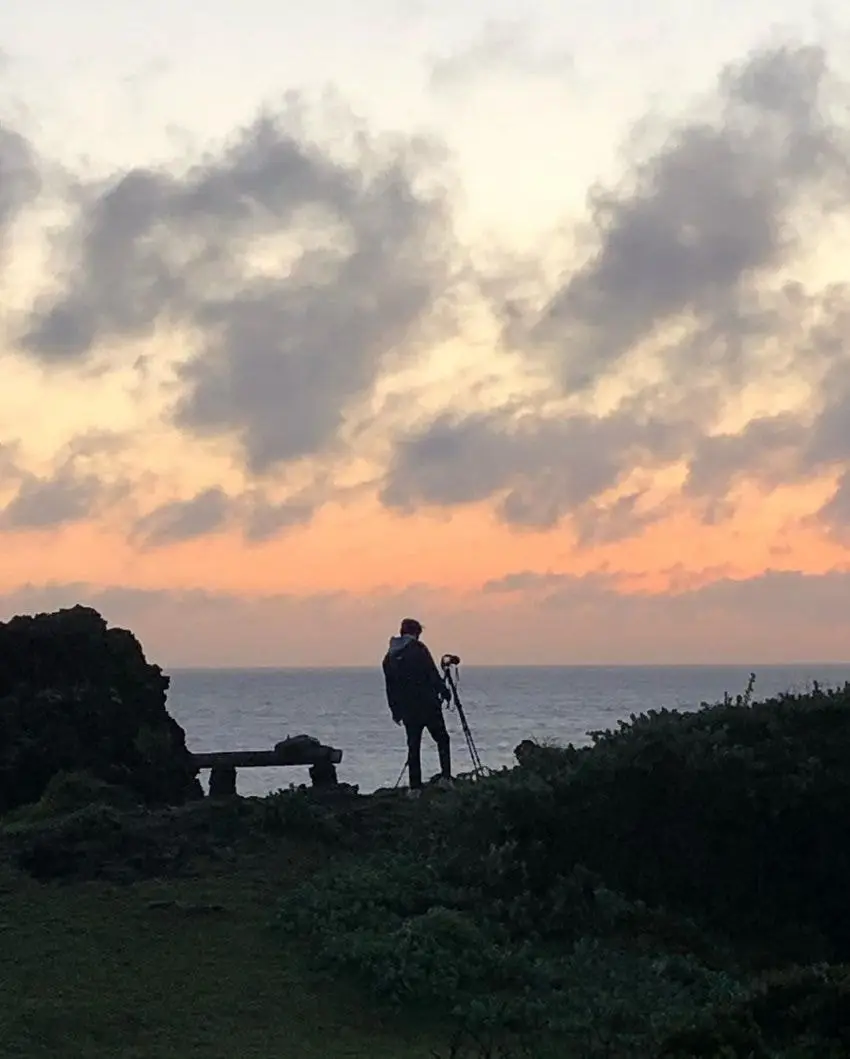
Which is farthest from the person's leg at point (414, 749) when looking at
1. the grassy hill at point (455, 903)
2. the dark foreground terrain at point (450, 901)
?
the grassy hill at point (455, 903)

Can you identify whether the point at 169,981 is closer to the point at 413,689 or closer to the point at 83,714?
the point at 83,714

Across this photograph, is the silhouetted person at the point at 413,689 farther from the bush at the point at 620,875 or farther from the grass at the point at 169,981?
the grass at the point at 169,981

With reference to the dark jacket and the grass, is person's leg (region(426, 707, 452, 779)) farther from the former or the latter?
the grass

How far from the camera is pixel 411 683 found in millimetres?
18703

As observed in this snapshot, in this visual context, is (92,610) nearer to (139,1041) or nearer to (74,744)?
(74,744)

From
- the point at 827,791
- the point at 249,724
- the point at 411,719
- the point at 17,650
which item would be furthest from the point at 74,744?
the point at 249,724

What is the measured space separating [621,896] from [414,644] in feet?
20.7

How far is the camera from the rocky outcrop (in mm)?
17125

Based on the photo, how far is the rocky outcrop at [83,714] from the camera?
1712 centimetres

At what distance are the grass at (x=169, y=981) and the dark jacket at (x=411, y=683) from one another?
5.36 meters

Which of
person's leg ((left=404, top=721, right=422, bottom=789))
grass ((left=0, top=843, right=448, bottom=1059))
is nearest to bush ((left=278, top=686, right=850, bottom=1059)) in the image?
grass ((left=0, top=843, right=448, bottom=1059))

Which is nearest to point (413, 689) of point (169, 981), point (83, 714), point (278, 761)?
point (278, 761)

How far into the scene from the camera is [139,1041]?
10.1 metres

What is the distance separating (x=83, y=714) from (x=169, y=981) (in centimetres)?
664
